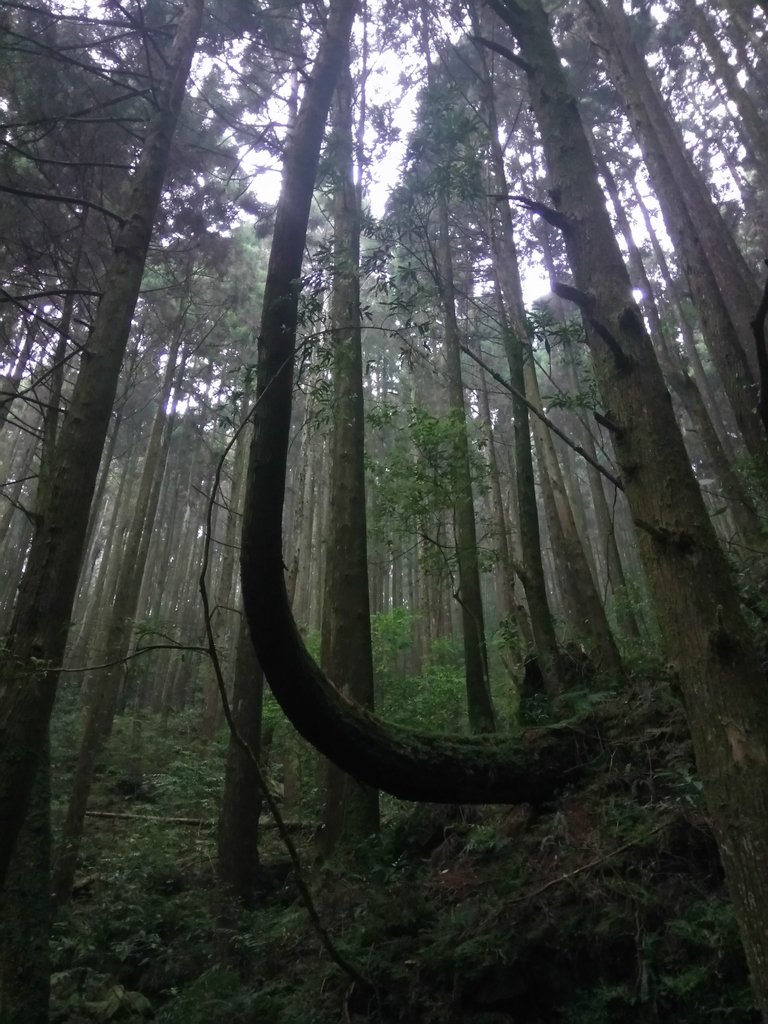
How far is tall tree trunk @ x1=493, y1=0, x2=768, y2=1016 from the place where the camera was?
2.26 meters

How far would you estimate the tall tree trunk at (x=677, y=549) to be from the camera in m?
2.26

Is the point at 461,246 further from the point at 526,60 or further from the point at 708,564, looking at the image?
the point at 708,564

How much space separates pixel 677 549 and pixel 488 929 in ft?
7.98

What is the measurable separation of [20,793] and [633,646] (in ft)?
24.7

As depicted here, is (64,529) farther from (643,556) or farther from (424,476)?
(424,476)

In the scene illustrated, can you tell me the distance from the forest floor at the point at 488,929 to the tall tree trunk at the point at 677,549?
93 centimetres

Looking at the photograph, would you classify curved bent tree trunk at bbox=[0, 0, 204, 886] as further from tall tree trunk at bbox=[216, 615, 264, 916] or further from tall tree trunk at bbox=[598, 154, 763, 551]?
tall tree trunk at bbox=[598, 154, 763, 551]

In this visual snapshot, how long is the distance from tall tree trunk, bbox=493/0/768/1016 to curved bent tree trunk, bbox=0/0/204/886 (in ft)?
9.63

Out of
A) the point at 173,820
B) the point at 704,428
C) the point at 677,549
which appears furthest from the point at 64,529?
the point at 704,428

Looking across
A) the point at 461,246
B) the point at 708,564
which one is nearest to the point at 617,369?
the point at 708,564

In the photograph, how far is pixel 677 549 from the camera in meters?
2.74

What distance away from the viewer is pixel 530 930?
340 cm

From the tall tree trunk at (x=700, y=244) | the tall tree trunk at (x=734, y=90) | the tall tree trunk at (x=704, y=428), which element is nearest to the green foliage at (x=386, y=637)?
the tall tree trunk at (x=704, y=428)

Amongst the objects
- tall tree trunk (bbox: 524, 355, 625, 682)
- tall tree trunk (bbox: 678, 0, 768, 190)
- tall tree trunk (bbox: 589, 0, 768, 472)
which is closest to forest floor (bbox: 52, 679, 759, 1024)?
tall tree trunk (bbox: 524, 355, 625, 682)
